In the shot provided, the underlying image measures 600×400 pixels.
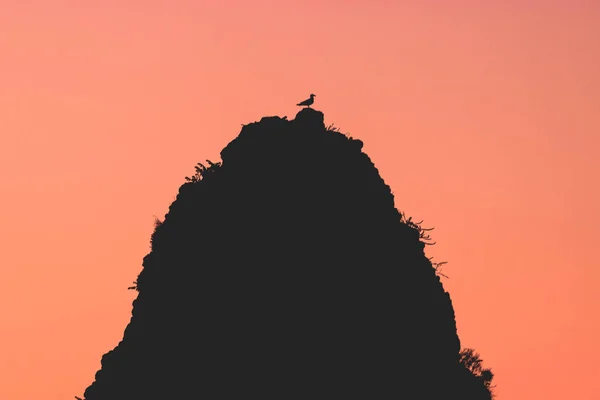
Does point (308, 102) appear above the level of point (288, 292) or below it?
above

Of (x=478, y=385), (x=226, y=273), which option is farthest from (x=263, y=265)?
(x=478, y=385)

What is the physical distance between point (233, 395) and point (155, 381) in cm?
393

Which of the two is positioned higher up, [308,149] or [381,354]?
[308,149]

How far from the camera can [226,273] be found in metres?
111

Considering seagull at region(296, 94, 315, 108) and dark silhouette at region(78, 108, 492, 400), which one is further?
seagull at region(296, 94, 315, 108)

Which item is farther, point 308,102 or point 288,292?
point 308,102

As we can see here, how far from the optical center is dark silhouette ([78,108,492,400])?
356 feet

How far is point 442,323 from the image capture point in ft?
370

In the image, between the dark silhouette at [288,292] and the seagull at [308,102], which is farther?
the seagull at [308,102]

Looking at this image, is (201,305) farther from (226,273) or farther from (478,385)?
(478,385)

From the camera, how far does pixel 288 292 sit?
10956cm

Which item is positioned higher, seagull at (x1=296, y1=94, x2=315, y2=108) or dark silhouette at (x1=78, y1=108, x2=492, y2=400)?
seagull at (x1=296, y1=94, x2=315, y2=108)

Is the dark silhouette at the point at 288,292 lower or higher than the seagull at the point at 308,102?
lower

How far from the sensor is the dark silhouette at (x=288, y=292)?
4277 inches
